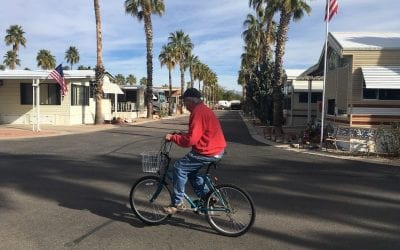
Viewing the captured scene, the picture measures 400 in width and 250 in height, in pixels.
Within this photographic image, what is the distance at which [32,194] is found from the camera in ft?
28.9

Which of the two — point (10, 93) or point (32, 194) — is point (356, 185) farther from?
point (10, 93)

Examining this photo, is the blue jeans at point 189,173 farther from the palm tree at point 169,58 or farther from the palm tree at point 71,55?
the palm tree at point 71,55

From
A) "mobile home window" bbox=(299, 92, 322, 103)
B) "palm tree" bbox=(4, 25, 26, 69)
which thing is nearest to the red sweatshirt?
"mobile home window" bbox=(299, 92, 322, 103)

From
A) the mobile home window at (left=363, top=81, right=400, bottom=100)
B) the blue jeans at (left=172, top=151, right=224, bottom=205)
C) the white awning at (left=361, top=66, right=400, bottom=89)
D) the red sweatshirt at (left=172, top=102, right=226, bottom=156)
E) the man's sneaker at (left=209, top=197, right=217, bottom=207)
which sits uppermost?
the white awning at (left=361, top=66, right=400, bottom=89)

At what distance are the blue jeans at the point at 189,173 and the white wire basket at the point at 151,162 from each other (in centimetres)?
27

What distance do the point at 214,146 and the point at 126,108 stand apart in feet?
132

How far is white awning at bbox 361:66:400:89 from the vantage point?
16906 mm

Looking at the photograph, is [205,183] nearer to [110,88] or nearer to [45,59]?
[110,88]

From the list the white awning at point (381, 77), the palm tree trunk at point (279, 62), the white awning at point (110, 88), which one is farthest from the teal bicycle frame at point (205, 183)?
the white awning at point (110, 88)

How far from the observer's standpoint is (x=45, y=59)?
80.8 m

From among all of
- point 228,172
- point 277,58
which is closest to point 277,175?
point 228,172

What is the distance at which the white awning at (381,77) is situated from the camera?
1691cm

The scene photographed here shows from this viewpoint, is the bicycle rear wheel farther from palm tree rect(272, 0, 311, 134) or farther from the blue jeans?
palm tree rect(272, 0, 311, 134)

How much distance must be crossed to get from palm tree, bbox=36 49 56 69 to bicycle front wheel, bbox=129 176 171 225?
7719 centimetres
